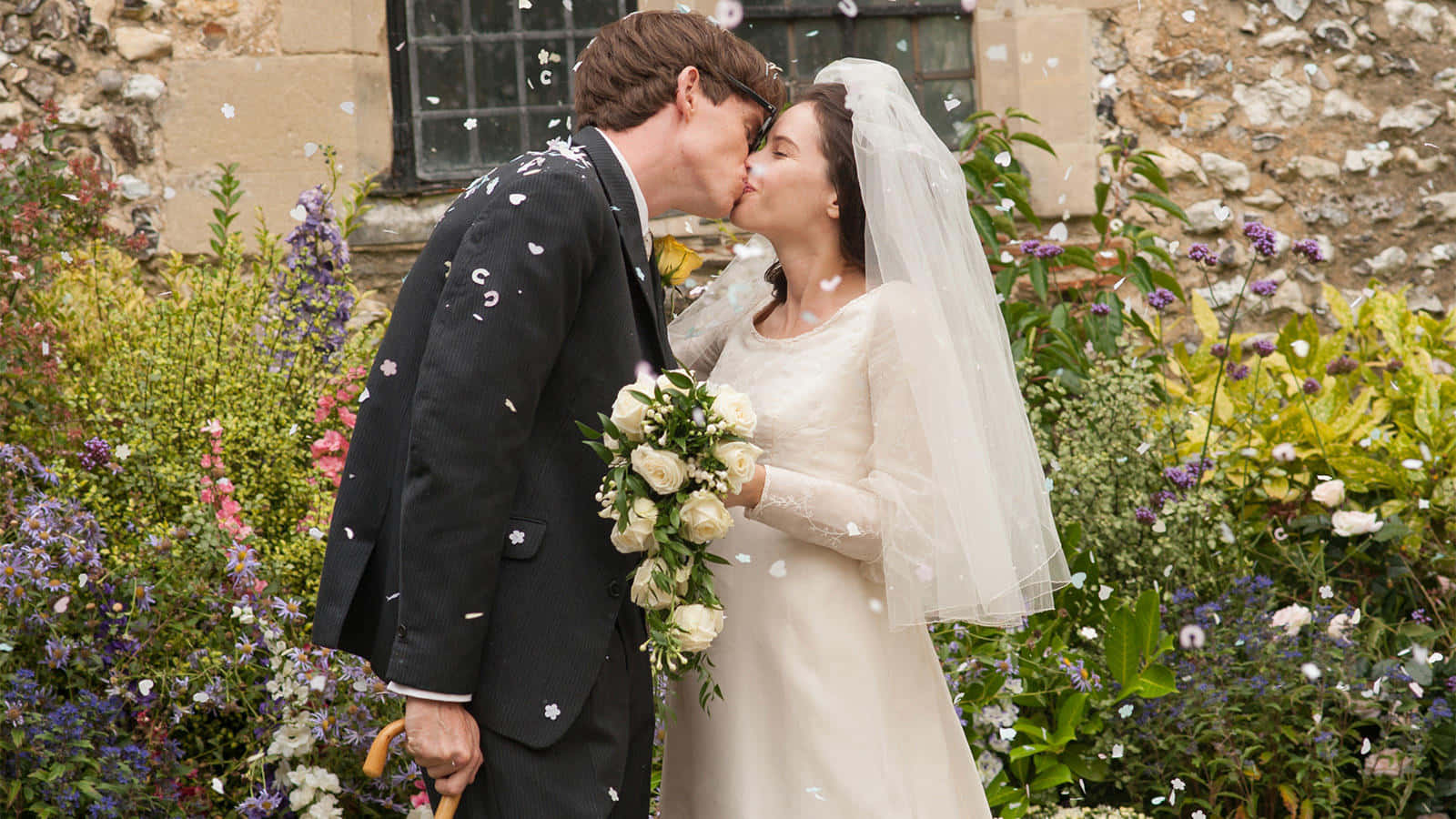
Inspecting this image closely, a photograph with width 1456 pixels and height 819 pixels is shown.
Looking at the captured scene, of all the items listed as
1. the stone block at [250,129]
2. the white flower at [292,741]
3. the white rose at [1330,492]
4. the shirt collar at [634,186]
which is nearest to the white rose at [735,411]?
the shirt collar at [634,186]

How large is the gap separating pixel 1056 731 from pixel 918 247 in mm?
1364

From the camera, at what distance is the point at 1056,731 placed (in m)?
2.90

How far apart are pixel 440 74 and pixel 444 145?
0.27 metres

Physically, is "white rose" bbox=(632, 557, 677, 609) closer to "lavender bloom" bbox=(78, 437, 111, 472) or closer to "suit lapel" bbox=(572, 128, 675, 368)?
"suit lapel" bbox=(572, 128, 675, 368)

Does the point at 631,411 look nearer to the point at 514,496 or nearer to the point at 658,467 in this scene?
the point at 658,467

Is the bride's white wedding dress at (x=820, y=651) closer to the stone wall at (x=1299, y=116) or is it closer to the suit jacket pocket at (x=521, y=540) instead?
the suit jacket pocket at (x=521, y=540)

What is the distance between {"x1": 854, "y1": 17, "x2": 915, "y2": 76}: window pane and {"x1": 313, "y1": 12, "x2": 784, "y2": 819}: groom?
3.19 metres

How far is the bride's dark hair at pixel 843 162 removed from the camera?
224 centimetres

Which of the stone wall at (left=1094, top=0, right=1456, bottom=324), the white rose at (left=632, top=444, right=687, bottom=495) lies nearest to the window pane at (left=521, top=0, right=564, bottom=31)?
the stone wall at (left=1094, top=0, right=1456, bottom=324)

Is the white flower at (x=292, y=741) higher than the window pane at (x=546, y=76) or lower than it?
lower

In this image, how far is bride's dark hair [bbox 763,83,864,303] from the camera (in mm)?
2240

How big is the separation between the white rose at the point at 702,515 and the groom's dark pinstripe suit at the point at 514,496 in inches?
6.1

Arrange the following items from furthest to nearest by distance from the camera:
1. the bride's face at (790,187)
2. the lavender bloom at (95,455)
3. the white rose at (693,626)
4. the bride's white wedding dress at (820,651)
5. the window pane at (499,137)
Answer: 1. the window pane at (499,137)
2. the lavender bloom at (95,455)
3. the bride's face at (790,187)
4. the bride's white wedding dress at (820,651)
5. the white rose at (693,626)

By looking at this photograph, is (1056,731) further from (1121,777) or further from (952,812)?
(952,812)
